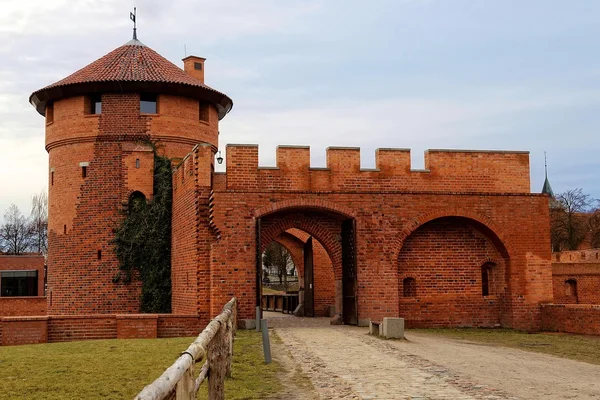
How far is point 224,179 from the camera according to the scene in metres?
19.1

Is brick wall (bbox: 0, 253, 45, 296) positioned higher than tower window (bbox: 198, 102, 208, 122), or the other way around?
tower window (bbox: 198, 102, 208, 122)

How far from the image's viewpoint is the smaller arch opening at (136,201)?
75.1 feet

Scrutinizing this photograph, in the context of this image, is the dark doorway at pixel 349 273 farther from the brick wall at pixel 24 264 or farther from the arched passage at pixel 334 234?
the brick wall at pixel 24 264

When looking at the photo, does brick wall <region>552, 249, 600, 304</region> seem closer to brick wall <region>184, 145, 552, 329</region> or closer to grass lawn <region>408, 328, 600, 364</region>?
brick wall <region>184, 145, 552, 329</region>

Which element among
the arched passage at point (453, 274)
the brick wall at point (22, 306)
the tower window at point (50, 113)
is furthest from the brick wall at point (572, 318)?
the brick wall at point (22, 306)

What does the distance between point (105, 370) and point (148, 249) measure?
12.3 meters

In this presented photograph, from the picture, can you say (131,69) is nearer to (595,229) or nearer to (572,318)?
(572,318)

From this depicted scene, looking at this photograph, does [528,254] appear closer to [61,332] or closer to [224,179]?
[224,179]

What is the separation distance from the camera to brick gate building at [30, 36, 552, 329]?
18.7 m

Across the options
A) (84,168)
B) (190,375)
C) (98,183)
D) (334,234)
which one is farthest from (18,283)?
(190,375)

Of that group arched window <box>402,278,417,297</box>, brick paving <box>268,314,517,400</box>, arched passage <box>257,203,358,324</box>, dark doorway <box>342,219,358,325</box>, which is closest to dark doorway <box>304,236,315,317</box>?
arched passage <box>257,203,358,324</box>

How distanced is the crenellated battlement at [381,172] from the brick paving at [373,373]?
539cm

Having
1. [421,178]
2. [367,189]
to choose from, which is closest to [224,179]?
[367,189]

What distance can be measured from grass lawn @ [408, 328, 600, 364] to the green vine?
8.45m
